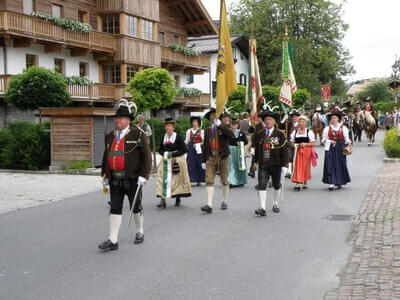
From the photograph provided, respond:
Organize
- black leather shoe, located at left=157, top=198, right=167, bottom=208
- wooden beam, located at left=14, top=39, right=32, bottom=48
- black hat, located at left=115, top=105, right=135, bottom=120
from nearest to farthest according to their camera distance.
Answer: black hat, located at left=115, top=105, right=135, bottom=120, black leather shoe, located at left=157, top=198, right=167, bottom=208, wooden beam, located at left=14, top=39, right=32, bottom=48

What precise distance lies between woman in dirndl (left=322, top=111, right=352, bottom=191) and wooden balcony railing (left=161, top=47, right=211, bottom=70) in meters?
25.4

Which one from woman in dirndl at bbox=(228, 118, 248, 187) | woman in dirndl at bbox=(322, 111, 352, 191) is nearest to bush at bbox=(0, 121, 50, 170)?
woman in dirndl at bbox=(228, 118, 248, 187)

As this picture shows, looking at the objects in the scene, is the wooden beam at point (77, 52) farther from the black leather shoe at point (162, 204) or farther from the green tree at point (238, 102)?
the black leather shoe at point (162, 204)

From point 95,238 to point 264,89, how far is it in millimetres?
33831

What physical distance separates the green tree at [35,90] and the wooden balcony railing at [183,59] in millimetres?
16938

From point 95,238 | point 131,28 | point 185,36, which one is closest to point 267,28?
point 185,36

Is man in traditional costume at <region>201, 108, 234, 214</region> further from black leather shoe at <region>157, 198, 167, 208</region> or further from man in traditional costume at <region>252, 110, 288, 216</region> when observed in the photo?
black leather shoe at <region>157, 198, 167, 208</region>

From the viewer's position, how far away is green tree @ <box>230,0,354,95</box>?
5562cm

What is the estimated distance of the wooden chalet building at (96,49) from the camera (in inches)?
743

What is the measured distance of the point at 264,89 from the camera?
134 feet

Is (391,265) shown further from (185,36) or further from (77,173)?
(185,36)

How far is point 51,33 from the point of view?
27.9 meters

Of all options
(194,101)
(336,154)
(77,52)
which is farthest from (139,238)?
(194,101)

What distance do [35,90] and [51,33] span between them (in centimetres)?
839
